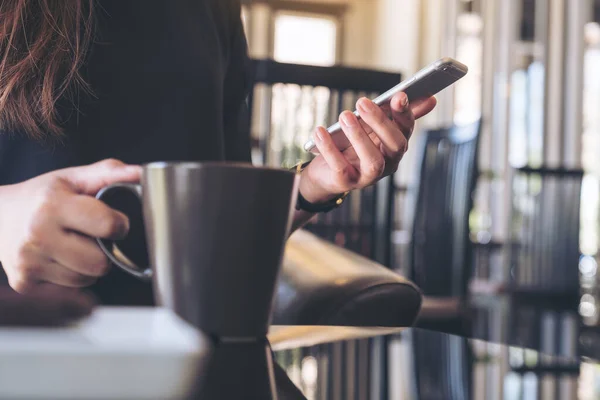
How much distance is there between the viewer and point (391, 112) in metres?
0.57

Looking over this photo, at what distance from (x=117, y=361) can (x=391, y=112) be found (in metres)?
→ 0.37

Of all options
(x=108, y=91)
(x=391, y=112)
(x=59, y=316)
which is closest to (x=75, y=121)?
(x=108, y=91)

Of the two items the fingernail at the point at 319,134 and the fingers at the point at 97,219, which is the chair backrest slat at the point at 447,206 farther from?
the fingers at the point at 97,219

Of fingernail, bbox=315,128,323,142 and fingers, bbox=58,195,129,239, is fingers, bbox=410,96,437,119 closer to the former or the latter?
fingernail, bbox=315,128,323,142

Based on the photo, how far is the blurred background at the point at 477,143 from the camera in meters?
1.23

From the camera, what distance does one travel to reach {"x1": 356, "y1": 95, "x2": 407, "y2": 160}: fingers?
534mm

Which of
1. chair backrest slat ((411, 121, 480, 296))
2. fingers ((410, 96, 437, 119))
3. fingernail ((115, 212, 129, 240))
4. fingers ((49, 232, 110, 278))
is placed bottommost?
chair backrest slat ((411, 121, 480, 296))

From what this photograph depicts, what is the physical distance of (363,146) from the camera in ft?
1.82

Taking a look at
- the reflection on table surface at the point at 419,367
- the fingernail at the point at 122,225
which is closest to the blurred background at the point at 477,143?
the reflection on table surface at the point at 419,367

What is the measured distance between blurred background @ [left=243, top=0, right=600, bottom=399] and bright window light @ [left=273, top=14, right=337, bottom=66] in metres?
0.01

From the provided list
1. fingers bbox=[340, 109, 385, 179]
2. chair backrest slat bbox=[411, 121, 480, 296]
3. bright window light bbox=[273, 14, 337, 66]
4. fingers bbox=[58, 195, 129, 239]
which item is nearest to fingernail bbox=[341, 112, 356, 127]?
fingers bbox=[340, 109, 385, 179]

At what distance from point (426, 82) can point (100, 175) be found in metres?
0.24

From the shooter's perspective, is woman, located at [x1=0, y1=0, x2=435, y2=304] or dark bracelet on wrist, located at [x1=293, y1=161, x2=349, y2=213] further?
dark bracelet on wrist, located at [x1=293, y1=161, x2=349, y2=213]

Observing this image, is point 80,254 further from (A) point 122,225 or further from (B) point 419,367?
(B) point 419,367
